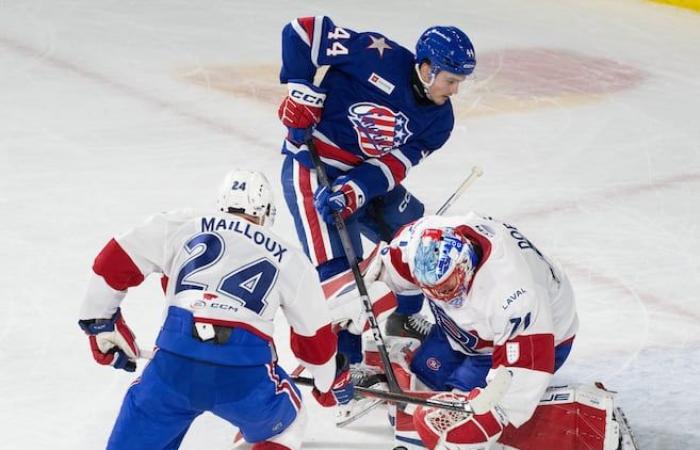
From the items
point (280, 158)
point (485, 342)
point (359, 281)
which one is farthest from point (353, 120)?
point (280, 158)

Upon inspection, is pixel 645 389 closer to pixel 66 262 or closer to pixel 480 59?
pixel 66 262

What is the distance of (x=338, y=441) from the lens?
11.9 feet

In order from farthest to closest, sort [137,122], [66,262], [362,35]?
[137,122] < [66,262] < [362,35]

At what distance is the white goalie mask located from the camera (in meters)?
3.19

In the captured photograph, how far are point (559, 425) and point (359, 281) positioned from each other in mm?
719

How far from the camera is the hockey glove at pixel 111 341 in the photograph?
10.7ft

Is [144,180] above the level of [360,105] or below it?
below

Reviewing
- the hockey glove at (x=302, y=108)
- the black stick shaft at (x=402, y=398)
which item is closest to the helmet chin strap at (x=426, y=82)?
the hockey glove at (x=302, y=108)

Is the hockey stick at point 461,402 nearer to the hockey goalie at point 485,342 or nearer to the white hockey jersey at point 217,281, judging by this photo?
the hockey goalie at point 485,342

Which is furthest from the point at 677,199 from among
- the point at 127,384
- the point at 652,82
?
the point at 127,384

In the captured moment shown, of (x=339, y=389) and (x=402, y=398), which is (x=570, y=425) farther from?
(x=339, y=389)

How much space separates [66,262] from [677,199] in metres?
2.57

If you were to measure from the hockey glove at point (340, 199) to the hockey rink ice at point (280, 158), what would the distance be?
1.61ft

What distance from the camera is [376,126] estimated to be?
4129 mm
